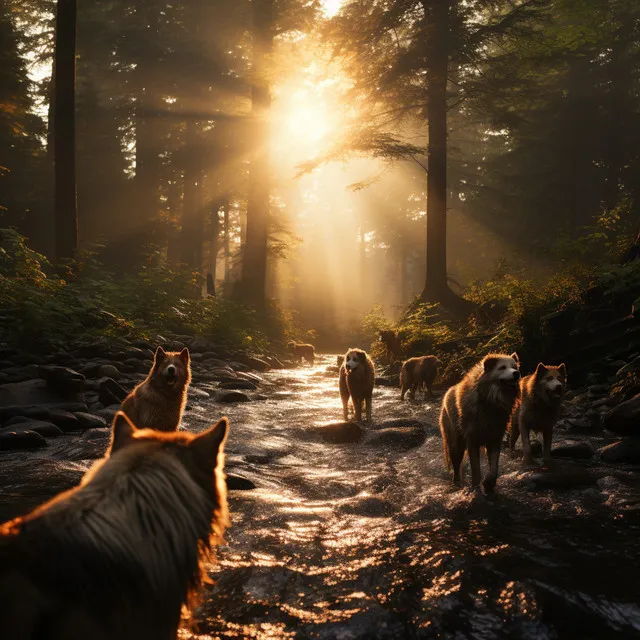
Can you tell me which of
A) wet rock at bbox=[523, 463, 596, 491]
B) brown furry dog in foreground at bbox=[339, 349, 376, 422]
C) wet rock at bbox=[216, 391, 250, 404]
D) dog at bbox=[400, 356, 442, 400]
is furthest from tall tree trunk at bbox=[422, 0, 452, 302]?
wet rock at bbox=[523, 463, 596, 491]

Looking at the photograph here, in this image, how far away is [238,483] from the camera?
6062 millimetres

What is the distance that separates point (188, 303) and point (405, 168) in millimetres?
29982

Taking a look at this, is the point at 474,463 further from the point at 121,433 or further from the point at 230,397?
the point at 230,397

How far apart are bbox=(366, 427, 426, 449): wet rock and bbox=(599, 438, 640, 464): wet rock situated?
2.81m

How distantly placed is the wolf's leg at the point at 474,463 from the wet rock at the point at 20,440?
5405 millimetres

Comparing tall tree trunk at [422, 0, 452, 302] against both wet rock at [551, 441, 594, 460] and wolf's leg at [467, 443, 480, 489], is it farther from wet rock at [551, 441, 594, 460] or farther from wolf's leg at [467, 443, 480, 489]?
wolf's leg at [467, 443, 480, 489]

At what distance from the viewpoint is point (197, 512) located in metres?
2.29

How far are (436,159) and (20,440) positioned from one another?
16.8 meters

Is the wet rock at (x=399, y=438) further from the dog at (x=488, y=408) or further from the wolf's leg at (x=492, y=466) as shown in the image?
the wolf's leg at (x=492, y=466)

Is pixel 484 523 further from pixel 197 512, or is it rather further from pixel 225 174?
pixel 225 174

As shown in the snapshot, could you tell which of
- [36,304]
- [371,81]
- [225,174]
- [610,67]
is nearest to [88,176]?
[225,174]

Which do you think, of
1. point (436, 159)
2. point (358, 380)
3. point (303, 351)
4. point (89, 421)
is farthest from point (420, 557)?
point (303, 351)

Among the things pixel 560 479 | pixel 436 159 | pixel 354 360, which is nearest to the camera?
pixel 560 479

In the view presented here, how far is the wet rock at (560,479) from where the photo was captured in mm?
5926
